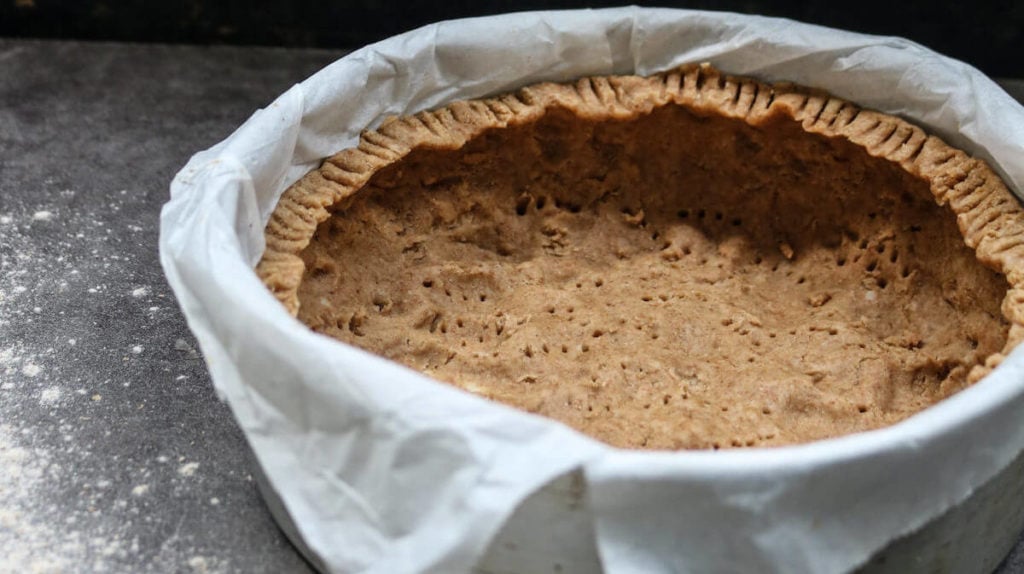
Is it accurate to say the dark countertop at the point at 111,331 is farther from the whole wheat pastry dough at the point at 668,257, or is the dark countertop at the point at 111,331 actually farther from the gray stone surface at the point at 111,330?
the whole wheat pastry dough at the point at 668,257

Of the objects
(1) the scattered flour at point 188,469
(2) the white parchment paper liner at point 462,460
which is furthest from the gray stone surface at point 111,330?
(2) the white parchment paper liner at point 462,460

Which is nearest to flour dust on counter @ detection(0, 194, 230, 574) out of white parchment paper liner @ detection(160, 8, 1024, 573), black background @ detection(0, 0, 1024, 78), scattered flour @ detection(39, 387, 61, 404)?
scattered flour @ detection(39, 387, 61, 404)

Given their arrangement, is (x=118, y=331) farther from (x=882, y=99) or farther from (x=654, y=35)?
(x=882, y=99)

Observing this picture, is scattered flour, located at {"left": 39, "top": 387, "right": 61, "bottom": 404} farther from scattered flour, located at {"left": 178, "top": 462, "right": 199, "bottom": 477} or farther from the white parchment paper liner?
the white parchment paper liner

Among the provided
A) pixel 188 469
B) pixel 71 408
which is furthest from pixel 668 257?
pixel 71 408

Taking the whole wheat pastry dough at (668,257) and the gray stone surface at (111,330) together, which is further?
the whole wheat pastry dough at (668,257)

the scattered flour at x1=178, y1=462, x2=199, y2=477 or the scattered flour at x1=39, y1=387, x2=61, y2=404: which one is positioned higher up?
the scattered flour at x1=178, y1=462, x2=199, y2=477

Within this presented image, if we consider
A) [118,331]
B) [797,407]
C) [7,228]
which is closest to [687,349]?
[797,407]
